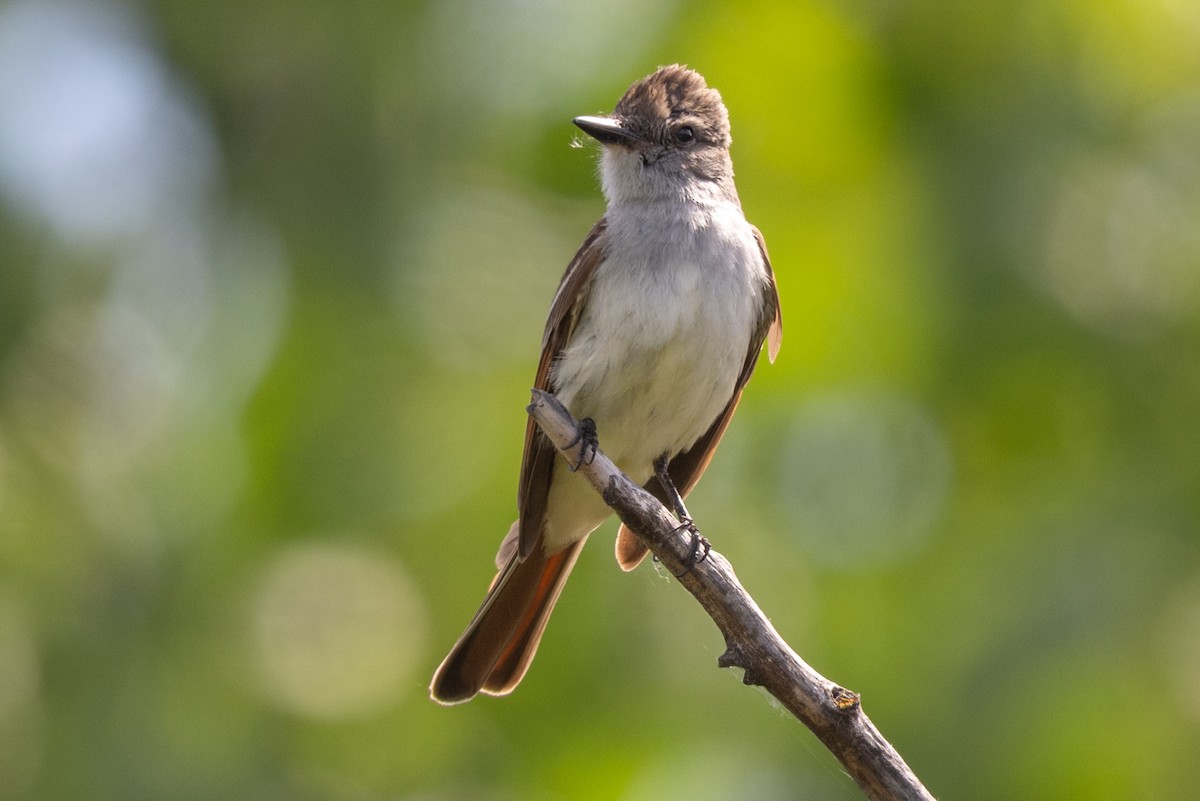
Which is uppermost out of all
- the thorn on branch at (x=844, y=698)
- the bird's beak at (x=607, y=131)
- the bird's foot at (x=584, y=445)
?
the bird's beak at (x=607, y=131)

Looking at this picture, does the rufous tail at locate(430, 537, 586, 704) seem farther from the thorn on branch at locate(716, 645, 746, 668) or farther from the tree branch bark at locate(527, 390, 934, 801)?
the thorn on branch at locate(716, 645, 746, 668)

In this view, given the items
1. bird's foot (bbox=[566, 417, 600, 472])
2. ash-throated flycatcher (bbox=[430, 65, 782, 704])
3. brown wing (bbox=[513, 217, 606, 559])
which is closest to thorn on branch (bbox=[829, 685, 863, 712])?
bird's foot (bbox=[566, 417, 600, 472])

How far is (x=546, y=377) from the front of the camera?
4855mm

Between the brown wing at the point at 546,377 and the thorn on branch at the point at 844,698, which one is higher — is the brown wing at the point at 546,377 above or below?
above

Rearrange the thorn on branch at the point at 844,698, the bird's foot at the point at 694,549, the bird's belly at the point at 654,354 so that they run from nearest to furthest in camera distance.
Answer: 1. the thorn on branch at the point at 844,698
2. the bird's foot at the point at 694,549
3. the bird's belly at the point at 654,354

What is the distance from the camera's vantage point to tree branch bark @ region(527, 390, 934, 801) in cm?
346

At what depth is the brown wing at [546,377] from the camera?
15.7ft

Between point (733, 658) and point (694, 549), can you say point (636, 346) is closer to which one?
point (694, 549)

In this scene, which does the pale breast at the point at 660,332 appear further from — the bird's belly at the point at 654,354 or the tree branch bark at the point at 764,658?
the tree branch bark at the point at 764,658

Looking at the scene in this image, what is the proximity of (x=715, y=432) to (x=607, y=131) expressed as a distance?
1.16 metres

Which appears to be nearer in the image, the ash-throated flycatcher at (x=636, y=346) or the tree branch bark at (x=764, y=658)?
the tree branch bark at (x=764, y=658)

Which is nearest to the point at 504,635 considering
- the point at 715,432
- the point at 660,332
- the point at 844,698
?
the point at 715,432

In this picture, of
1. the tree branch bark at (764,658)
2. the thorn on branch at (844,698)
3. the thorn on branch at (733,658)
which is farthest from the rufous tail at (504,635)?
the thorn on branch at (844,698)

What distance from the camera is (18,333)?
20.5 feet
